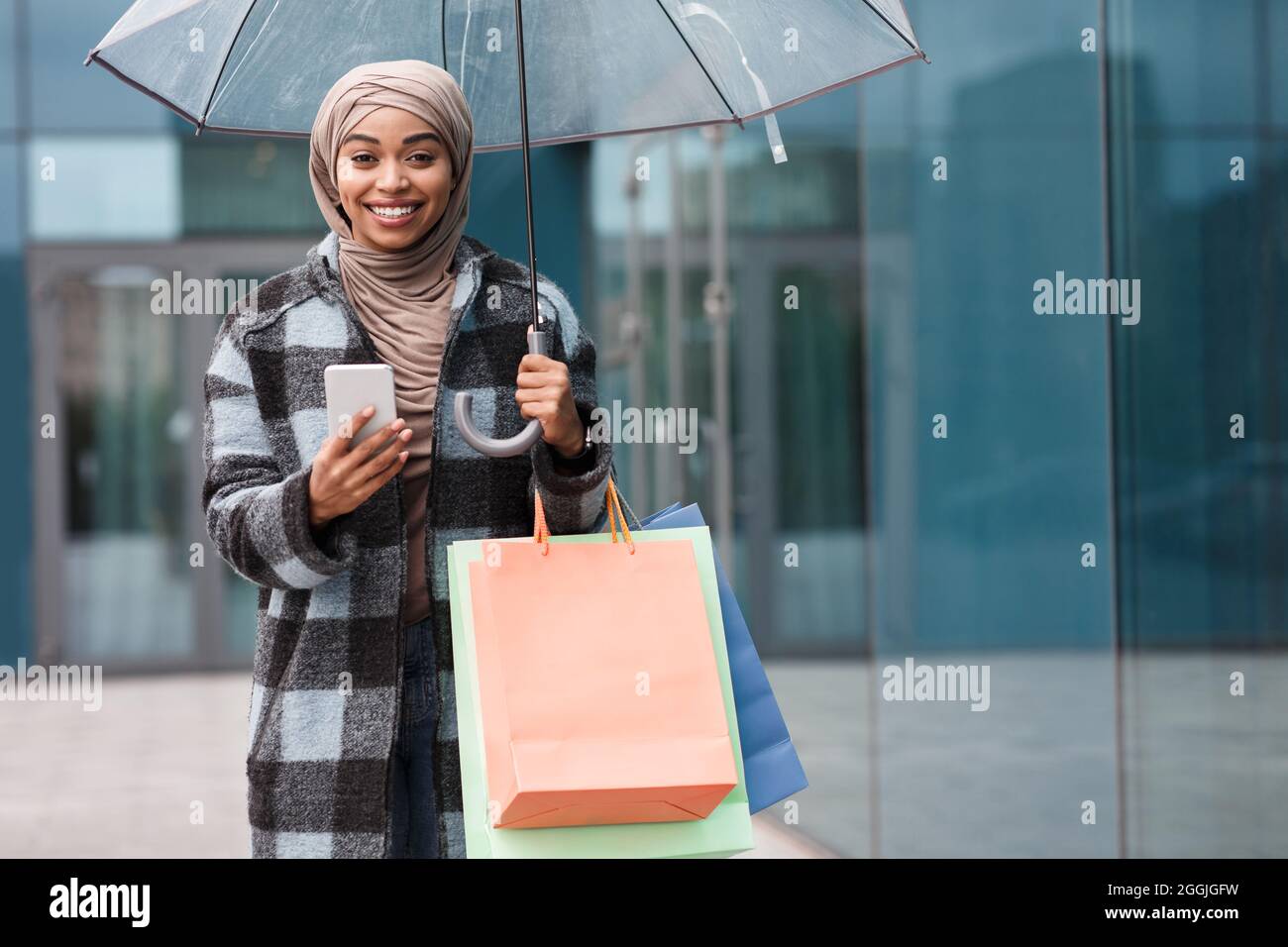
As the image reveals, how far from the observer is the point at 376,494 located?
5.73 ft

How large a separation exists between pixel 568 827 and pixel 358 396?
51cm

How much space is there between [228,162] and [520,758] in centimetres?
892

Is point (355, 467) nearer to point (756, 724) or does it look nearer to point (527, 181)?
point (527, 181)

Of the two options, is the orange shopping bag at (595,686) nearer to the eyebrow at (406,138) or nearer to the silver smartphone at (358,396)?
the silver smartphone at (358,396)

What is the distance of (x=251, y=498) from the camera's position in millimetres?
1663

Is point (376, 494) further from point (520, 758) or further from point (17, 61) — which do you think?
point (17, 61)

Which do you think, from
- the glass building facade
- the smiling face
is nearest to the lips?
the smiling face

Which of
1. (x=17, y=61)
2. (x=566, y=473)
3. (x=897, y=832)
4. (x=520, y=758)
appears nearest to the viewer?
(x=520, y=758)

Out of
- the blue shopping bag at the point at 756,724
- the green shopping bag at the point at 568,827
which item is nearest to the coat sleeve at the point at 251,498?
the green shopping bag at the point at 568,827

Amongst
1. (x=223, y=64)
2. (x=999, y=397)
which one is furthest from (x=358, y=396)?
(x=999, y=397)

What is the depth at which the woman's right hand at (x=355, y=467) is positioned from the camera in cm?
157

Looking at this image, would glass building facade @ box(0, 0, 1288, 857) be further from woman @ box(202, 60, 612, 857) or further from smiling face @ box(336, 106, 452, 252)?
smiling face @ box(336, 106, 452, 252)
